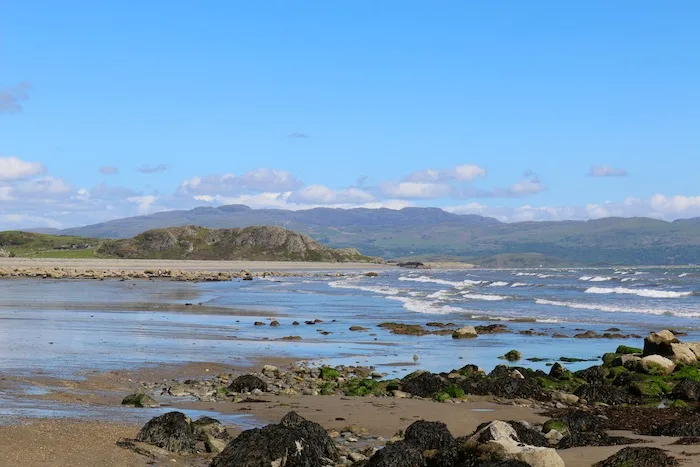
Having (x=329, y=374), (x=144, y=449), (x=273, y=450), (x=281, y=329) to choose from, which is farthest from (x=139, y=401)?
(x=281, y=329)

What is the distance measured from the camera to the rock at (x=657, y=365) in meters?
22.1

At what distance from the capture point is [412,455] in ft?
36.9

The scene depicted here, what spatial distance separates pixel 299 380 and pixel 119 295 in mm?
38857

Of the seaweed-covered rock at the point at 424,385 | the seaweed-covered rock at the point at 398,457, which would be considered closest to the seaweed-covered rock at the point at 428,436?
the seaweed-covered rock at the point at 398,457

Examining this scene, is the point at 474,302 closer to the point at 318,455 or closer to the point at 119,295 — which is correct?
the point at 119,295

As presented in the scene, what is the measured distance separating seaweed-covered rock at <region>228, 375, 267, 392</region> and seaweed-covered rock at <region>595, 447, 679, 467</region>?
963 centimetres

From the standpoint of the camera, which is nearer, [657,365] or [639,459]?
[639,459]

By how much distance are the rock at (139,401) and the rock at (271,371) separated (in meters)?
5.74

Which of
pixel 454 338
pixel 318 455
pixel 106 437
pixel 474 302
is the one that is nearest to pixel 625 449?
pixel 318 455

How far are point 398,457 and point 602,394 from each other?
32.4ft

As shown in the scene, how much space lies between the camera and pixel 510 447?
35.2ft

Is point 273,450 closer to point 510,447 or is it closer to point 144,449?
→ point 144,449

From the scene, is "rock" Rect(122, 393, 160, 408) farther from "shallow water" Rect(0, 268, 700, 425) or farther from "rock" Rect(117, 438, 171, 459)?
"rock" Rect(117, 438, 171, 459)

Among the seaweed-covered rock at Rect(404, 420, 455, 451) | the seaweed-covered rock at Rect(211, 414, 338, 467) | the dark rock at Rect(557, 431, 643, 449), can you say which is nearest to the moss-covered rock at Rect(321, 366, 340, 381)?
the seaweed-covered rock at Rect(404, 420, 455, 451)
